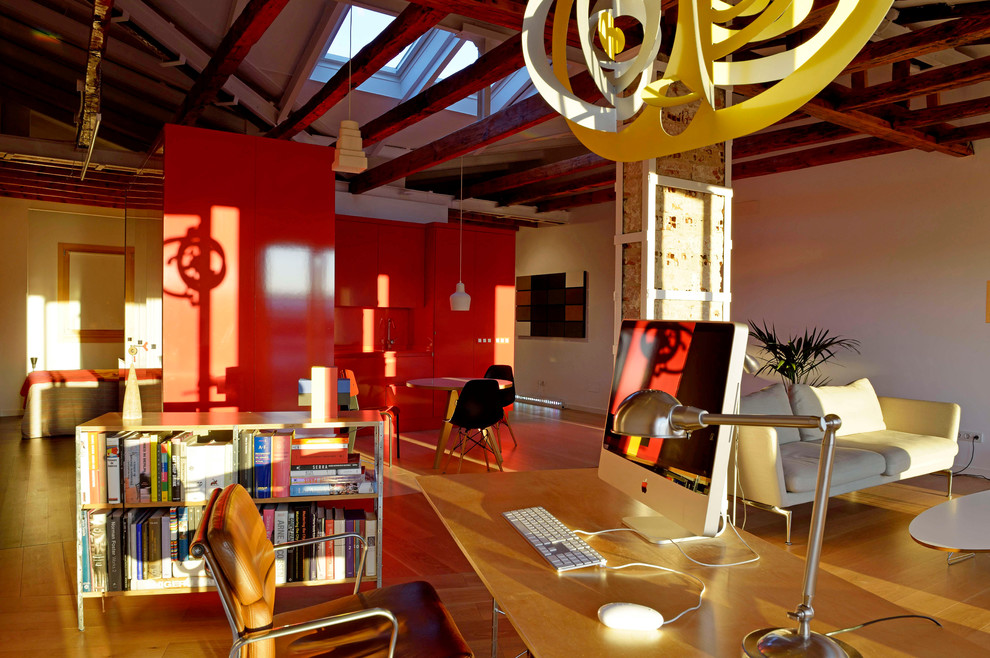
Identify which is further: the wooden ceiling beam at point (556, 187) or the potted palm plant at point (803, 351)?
the wooden ceiling beam at point (556, 187)

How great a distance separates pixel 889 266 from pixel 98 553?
24.8 ft

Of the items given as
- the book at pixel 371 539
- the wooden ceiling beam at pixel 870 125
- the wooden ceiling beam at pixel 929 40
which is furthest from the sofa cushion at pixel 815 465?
the book at pixel 371 539

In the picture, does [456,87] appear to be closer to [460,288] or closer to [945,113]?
[460,288]

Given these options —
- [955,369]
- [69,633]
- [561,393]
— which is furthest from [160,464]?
[561,393]

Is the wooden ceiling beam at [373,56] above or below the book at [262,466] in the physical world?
above

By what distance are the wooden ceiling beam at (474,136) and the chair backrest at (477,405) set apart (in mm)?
2313

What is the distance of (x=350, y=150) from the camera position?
4566 millimetres

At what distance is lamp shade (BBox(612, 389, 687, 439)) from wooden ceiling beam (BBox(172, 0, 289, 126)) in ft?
11.6

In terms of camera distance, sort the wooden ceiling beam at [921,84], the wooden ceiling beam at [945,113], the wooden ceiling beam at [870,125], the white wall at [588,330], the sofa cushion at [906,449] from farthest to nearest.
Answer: the white wall at [588,330], the wooden ceiling beam at [945,113], the sofa cushion at [906,449], the wooden ceiling beam at [870,125], the wooden ceiling beam at [921,84]

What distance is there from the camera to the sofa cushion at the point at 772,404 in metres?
5.14

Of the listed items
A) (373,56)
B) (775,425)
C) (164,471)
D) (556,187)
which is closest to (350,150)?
(373,56)

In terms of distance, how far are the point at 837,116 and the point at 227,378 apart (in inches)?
215

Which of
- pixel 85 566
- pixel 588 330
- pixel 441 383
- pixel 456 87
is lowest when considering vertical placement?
pixel 85 566

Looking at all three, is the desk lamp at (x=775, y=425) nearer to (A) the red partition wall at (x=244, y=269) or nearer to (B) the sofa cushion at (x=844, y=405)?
(B) the sofa cushion at (x=844, y=405)
